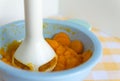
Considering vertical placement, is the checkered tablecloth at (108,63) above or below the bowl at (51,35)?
below

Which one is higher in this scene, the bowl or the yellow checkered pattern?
the bowl

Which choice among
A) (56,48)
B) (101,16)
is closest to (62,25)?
(56,48)

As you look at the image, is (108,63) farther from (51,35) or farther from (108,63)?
(51,35)

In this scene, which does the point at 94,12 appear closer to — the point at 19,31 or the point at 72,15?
the point at 72,15

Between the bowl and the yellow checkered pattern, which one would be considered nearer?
the bowl

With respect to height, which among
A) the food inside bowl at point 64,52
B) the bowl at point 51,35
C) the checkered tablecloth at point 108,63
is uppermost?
the bowl at point 51,35

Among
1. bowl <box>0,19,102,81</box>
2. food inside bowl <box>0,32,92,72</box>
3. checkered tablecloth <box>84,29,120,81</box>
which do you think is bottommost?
checkered tablecloth <box>84,29,120,81</box>

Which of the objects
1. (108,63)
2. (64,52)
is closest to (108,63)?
(108,63)
